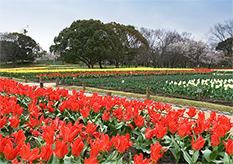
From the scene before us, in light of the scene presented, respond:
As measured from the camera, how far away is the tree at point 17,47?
2190 inches

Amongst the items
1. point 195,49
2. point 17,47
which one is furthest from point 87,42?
point 17,47

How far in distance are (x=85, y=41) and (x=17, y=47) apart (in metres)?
30.6

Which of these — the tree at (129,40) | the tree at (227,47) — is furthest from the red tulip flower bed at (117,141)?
the tree at (227,47)

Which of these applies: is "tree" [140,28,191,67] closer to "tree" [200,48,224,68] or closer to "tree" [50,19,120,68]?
"tree" [200,48,224,68]

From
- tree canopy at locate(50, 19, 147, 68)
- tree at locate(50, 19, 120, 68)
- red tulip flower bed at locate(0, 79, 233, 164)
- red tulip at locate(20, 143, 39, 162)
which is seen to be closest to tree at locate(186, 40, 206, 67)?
tree canopy at locate(50, 19, 147, 68)

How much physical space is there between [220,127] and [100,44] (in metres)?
33.6

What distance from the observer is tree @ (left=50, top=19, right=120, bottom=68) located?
34688mm

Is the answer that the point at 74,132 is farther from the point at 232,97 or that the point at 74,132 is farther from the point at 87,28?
the point at 87,28

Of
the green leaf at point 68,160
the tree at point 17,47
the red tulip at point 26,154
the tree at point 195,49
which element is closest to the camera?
the red tulip at point 26,154

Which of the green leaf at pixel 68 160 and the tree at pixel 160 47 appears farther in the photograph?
the tree at pixel 160 47

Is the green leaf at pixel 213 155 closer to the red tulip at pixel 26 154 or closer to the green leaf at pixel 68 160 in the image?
the green leaf at pixel 68 160

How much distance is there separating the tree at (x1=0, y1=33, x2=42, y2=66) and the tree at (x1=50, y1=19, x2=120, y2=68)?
24384 mm

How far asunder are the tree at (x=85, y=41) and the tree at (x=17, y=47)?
80.0ft

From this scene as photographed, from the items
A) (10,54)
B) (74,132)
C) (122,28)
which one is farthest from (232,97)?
(10,54)
